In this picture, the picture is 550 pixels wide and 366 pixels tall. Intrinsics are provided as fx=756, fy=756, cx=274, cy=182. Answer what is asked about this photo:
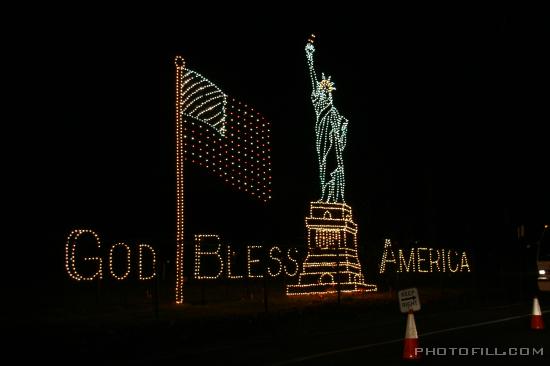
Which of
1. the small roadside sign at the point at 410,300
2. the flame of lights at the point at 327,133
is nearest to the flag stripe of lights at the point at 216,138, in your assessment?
the flame of lights at the point at 327,133

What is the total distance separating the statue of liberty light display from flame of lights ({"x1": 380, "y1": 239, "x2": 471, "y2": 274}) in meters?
1.09

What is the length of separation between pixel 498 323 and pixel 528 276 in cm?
2390

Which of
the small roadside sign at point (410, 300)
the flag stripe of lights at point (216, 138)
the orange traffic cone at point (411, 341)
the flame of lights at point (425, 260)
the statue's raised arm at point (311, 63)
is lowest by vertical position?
the orange traffic cone at point (411, 341)

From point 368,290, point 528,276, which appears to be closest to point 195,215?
point 528,276

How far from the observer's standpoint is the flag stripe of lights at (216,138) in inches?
782

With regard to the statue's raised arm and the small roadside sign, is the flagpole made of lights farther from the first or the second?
the small roadside sign

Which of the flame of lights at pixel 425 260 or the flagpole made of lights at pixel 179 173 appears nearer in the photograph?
the flagpole made of lights at pixel 179 173

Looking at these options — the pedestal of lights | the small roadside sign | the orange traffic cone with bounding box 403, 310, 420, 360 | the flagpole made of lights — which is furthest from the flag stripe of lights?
the orange traffic cone with bounding box 403, 310, 420, 360

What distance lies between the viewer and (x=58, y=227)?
1724 inches

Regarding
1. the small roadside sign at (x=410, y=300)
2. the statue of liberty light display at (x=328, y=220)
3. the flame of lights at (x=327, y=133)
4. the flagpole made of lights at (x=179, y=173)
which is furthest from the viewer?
the flame of lights at (x=327, y=133)

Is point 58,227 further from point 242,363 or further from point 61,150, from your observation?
point 242,363

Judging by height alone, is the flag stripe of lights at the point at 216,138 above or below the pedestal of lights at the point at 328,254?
above

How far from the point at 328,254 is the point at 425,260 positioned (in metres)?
4.70

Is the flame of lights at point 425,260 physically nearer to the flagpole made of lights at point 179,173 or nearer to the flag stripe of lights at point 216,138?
the flag stripe of lights at point 216,138
